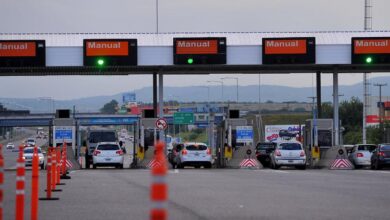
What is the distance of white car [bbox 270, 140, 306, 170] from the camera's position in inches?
1716

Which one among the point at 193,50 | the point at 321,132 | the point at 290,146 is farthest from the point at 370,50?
the point at 193,50

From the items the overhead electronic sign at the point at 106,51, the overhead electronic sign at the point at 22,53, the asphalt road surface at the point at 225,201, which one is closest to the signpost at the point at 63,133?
the overhead electronic sign at the point at 22,53

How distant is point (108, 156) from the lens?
4544 centimetres

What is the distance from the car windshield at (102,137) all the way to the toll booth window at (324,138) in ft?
48.1

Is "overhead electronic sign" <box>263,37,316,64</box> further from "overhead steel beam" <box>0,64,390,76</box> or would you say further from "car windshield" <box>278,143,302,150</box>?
"car windshield" <box>278,143,302,150</box>

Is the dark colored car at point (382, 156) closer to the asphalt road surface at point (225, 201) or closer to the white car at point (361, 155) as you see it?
the white car at point (361, 155)

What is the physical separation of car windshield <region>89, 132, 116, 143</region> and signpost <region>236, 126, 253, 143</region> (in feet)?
32.8

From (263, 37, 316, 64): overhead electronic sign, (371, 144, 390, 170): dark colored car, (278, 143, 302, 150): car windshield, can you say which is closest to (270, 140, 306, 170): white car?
(278, 143, 302, 150): car windshield

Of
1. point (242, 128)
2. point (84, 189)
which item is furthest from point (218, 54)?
point (84, 189)

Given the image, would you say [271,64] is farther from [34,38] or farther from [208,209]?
[208,209]

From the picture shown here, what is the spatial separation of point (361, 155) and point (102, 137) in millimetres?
Result: 17806

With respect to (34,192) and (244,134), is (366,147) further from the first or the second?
(34,192)

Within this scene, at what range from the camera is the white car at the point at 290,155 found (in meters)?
43.6

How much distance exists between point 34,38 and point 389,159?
61.4ft
